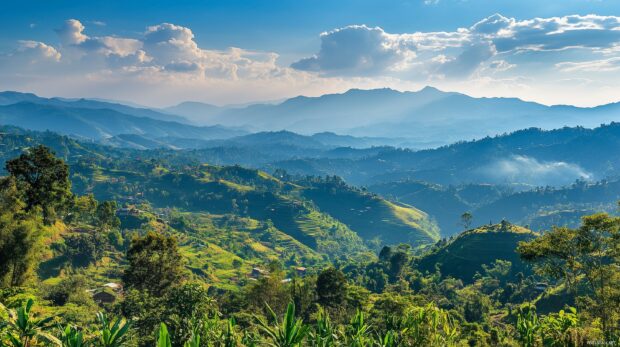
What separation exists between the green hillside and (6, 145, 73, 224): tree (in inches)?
4145

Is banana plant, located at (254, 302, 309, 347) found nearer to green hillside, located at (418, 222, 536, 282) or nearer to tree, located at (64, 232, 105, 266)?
tree, located at (64, 232, 105, 266)

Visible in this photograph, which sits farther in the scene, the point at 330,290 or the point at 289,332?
the point at 330,290

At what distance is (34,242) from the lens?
1713 inches

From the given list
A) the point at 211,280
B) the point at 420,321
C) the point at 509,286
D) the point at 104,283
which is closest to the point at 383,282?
the point at 509,286

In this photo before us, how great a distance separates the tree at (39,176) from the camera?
5303 cm

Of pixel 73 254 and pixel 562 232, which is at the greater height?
pixel 562 232

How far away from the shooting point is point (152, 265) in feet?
160

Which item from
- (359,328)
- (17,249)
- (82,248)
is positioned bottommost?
(82,248)

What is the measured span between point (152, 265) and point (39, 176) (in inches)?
841

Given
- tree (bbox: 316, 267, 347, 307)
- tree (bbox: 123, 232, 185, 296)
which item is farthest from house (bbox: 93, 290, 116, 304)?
tree (bbox: 316, 267, 347, 307)

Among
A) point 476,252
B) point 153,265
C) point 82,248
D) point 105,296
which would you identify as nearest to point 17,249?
point 153,265

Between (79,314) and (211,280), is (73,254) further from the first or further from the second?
(79,314)

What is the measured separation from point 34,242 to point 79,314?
8.92 metres

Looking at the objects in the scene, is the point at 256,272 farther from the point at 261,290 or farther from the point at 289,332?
the point at 289,332
